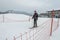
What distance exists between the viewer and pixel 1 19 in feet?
38.3

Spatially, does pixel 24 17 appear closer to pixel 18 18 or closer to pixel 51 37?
pixel 18 18

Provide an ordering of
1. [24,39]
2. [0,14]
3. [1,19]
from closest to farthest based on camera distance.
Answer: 1. [24,39]
2. [1,19]
3. [0,14]

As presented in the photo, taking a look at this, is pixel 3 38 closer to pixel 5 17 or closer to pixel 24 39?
pixel 24 39

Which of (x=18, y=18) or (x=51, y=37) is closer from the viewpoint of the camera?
(x=51, y=37)

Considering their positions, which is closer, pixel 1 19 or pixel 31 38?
pixel 31 38

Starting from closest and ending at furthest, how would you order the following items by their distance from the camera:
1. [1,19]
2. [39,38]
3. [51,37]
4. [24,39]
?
[24,39]
[39,38]
[51,37]
[1,19]

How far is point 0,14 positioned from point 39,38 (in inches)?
348

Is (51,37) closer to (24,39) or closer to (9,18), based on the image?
(24,39)

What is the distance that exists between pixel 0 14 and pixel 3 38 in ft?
27.2

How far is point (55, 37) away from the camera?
4.69 metres

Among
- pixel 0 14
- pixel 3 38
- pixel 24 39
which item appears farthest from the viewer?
pixel 0 14

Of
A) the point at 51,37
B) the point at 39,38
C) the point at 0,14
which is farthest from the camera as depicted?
the point at 0,14

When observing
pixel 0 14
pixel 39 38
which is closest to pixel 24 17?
pixel 0 14

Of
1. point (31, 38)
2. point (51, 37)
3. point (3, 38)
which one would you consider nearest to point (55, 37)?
point (51, 37)
